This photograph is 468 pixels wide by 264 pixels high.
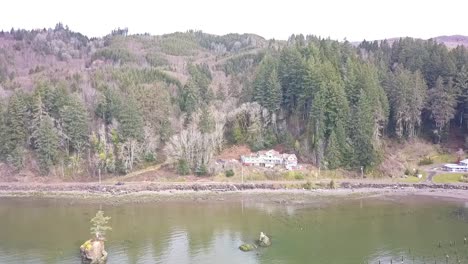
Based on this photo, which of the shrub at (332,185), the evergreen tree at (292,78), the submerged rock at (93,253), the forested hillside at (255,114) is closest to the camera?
the submerged rock at (93,253)

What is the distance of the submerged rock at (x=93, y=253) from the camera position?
3684 cm

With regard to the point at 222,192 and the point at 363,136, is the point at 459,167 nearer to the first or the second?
the point at 363,136

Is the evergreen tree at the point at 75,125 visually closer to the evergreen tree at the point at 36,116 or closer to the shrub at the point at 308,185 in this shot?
the evergreen tree at the point at 36,116

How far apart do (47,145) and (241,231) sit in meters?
33.8

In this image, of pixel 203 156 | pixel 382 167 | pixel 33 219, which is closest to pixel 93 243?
pixel 33 219

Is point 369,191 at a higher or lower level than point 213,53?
lower

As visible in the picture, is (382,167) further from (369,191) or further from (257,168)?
(257,168)

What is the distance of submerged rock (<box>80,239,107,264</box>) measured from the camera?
36844 mm

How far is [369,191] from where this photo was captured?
6059cm

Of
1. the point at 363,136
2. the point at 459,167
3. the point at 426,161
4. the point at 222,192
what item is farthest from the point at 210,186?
the point at 459,167

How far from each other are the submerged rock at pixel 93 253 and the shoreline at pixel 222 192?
19603 millimetres

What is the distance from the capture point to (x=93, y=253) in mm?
36969

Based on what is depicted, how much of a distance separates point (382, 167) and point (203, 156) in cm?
2306

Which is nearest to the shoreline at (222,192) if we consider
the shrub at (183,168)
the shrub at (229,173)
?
the shrub at (229,173)
